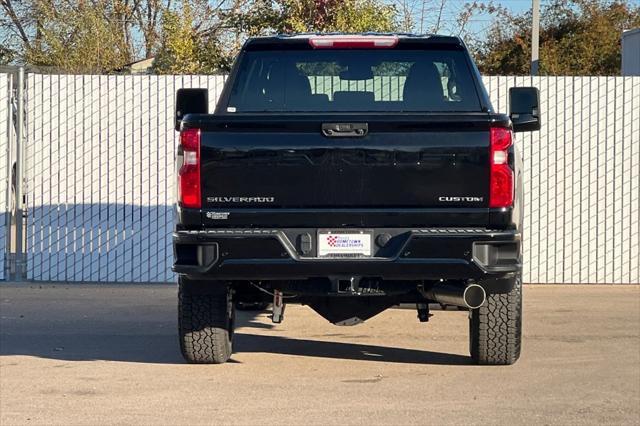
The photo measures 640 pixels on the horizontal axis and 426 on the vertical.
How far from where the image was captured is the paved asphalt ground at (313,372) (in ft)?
24.5

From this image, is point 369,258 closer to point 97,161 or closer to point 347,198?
point 347,198

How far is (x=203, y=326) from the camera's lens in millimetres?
8633

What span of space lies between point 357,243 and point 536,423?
1540 millimetres

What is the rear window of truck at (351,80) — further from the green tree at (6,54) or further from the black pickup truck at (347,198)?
the green tree at (6,54)

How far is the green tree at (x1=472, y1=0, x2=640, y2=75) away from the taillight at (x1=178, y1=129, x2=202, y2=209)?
22.2 metres

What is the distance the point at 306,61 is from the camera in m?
8.85

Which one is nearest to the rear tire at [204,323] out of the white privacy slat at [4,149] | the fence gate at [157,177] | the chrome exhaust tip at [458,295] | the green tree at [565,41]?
the chrome exhaust tip at [458,295]

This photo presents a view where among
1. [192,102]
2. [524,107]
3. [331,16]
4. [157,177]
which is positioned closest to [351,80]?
[192,102]

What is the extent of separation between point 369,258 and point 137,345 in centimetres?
298

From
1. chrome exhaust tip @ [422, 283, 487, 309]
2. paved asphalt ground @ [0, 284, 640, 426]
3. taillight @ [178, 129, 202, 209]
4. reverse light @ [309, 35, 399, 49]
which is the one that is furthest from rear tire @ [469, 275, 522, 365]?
taillight @ [178, 129, 202, 209]

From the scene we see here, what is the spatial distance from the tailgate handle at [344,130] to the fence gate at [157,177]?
632 centimetres

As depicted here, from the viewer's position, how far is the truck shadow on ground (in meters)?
9.38

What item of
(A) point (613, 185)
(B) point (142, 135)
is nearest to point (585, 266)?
(A) point (613, 185)

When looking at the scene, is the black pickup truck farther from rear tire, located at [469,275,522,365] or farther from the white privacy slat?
the white privacy slat
